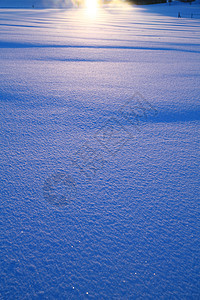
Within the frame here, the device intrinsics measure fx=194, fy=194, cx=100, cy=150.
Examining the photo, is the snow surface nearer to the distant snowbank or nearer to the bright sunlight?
the bright sunlight

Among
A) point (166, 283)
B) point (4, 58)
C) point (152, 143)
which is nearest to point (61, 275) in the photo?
point (166, 283)

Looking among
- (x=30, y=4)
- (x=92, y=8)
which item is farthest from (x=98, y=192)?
(x=30, y=4)

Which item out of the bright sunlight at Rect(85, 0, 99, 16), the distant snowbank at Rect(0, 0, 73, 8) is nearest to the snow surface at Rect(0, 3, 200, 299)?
the bright sunlight at Rect(85, 0, 99, 16)

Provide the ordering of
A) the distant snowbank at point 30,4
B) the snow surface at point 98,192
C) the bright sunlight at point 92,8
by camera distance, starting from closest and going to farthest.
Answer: the snow surface at point 98,192 < the bright sunlight at point 92,8 < the distant snowbank at point 30,4

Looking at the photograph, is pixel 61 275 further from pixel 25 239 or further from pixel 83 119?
pixel 83 119

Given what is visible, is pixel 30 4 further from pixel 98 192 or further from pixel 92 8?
pixel 98 192

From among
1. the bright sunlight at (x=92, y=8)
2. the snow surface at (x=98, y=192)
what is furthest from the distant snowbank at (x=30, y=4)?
the snow surface at (x=98, y=192)

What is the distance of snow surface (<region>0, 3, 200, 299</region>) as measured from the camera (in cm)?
51

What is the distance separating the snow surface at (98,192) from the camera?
1.68 feet

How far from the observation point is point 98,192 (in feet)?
2.37

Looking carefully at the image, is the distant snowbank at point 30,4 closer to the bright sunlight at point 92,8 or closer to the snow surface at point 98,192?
the bright sunlight at point 92,8

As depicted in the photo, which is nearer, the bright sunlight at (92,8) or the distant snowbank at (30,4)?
the bright sunlight at (92,8)

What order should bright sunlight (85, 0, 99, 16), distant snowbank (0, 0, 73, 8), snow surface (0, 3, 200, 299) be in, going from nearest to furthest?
snow surface (0, 3, 200, 299), bright sunlight (85, 0, 99, 16), distant snowbank (0, 0, 73, 8)

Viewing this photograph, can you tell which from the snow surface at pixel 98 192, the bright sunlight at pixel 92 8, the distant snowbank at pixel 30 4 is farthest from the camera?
the distant snowbank at pixel 30 4
